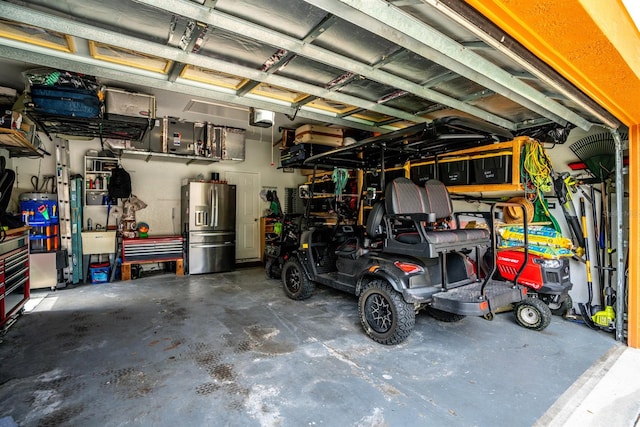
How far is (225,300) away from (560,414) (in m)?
3.97

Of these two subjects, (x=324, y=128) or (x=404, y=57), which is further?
(x=324, y=128)

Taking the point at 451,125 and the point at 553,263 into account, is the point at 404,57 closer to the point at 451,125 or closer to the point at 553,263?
the point at 451,125

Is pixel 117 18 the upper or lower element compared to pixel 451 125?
upper

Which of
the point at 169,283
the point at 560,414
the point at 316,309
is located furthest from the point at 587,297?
the point at 169,283

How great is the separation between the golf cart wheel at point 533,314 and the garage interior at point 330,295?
110 mm

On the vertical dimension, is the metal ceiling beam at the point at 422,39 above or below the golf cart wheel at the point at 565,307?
above

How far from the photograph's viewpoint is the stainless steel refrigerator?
20.8 feet

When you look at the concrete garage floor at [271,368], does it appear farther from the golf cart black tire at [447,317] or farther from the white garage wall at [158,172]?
the white garage wall at [158,172]

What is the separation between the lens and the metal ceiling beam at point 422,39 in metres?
1.63

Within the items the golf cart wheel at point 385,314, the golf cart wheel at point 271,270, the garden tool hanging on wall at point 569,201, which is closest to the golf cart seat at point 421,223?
the golf cart wheel at point 385,314

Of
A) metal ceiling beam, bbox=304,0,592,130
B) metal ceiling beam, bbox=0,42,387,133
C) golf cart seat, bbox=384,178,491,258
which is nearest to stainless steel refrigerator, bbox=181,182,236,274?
metal ceiling beam, bbox=0,42,387,133

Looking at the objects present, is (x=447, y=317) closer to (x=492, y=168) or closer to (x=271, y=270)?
(x=492, y=168)

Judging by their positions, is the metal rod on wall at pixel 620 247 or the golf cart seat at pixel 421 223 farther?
the metal rod on wall at pixel 620 247

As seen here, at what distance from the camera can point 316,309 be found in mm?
4215
